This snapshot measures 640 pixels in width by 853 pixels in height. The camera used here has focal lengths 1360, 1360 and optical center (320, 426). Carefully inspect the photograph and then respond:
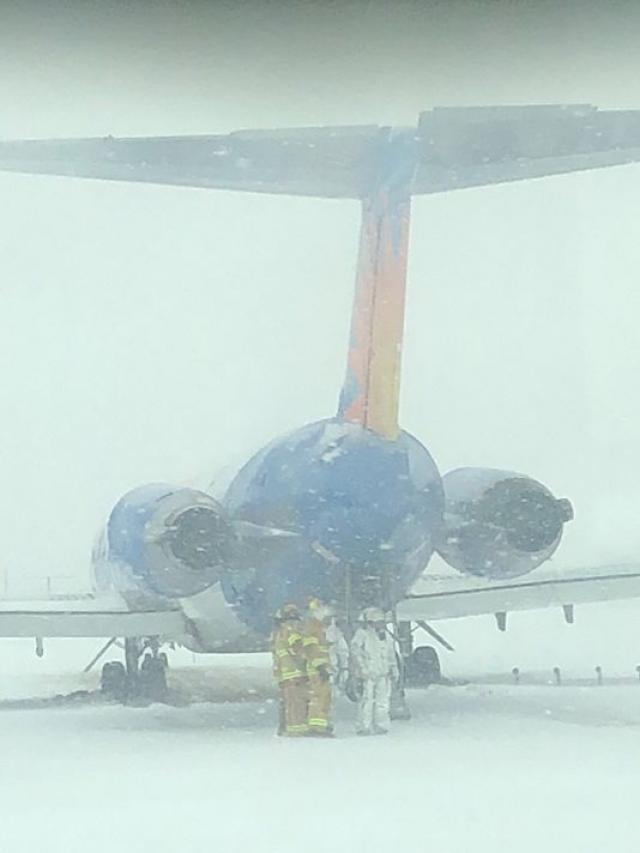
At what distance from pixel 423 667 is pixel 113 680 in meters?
1.80

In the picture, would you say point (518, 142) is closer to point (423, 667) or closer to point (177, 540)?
point (177, 540)

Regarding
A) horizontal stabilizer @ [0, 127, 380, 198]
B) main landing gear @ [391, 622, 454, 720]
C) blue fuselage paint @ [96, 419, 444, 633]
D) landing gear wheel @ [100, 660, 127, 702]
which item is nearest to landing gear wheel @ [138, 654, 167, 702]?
landing gear wheel @ [100, 660, 127, 702]

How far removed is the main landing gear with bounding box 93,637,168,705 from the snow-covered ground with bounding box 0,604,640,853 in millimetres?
409

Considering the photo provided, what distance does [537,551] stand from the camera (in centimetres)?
612

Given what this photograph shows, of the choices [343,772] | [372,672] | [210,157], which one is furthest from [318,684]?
[210,157]

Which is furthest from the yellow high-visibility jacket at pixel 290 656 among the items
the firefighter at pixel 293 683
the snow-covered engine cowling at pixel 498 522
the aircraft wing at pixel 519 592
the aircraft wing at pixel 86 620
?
the aircraft wing at pixel 86 620

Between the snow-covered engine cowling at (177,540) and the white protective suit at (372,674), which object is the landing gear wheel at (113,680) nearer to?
the snow-covered engine cowling at (177,540)

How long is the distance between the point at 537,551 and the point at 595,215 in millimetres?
1513

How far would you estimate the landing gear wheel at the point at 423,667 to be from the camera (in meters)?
7.19

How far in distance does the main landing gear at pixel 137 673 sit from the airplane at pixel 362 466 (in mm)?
993

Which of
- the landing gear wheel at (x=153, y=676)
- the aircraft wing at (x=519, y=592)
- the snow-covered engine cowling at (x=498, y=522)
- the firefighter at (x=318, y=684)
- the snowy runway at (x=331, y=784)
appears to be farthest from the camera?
the landing gear wheel at (x=153, y=676)

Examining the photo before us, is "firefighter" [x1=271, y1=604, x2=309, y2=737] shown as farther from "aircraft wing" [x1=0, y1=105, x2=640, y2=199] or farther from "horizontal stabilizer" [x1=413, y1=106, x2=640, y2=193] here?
"horizontal stabilizer" [x1=413, y1=106, x2=640, y2=193]

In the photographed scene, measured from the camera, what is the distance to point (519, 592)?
6.90 meters

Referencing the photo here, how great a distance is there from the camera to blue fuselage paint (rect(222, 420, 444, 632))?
609 cm
